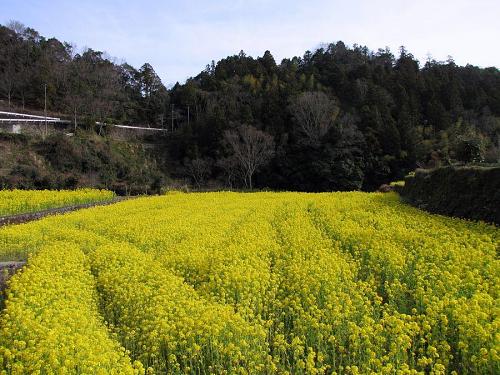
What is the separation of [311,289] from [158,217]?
9.92 meters

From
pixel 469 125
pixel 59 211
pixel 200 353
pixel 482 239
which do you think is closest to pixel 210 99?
pixel 469 125

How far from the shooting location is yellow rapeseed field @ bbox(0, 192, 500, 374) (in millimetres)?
4777

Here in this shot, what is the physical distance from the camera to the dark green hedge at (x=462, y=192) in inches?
473

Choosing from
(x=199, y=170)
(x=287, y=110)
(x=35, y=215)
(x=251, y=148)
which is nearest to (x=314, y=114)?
(x=287, y=110)

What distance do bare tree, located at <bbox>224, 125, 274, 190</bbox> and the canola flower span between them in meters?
17.4

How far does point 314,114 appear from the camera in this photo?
4297 centimetres

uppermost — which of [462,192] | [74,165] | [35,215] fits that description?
[74,165]

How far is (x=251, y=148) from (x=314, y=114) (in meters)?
7.27

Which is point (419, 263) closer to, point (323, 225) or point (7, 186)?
point (323, 225)

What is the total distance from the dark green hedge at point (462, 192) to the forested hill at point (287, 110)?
52.3ft

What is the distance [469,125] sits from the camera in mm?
43719

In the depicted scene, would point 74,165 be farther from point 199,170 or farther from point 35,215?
point 35,215

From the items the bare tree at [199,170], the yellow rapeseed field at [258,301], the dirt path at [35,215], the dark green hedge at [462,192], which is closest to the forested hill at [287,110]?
the bare tree at [199,170]

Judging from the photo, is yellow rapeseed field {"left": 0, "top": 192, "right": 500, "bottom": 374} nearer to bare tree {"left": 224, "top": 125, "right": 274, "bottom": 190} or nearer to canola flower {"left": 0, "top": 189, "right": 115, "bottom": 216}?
canola flower {"left": 0, "top": 189, "right": 115, "bottom": 216}
